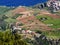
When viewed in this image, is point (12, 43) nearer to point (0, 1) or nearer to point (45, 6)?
point (45, 6)

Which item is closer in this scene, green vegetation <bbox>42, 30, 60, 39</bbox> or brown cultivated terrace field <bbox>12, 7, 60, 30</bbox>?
green vegetation <bbox>42, 30, 60, 39</bbox>

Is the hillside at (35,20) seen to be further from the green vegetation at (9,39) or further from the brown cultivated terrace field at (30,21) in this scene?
the green vegetation at (9,39)

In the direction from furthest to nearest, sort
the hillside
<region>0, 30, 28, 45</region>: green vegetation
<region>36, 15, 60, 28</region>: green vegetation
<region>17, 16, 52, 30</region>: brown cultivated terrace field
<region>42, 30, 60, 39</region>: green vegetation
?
<region>36, 15, 60, 28</region>: green vegetation < the hillside < <region>17, 16, 52, 30</region>: brown cultivated terrace field < <region>42, 30, 60, 39</region>: green vegetation < <region>0, 30, 28, 45</region>: green vegetation

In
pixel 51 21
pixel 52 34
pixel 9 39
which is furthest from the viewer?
pixel 51 21

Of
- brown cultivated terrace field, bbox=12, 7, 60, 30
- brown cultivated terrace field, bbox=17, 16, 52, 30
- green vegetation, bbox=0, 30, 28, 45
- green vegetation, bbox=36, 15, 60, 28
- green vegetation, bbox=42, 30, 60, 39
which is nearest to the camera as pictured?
green vegetation, bbox=0, 30, 28, 45

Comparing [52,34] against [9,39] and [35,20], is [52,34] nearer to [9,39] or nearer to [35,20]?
[35,20]

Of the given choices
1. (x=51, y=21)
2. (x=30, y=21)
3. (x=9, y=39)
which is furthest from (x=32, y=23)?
(x=9, y=39)

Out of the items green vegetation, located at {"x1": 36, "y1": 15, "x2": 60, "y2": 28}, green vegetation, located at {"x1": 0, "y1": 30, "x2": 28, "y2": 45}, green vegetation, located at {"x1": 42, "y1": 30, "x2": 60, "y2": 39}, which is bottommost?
green vegetation, located at {"x1": 42, "y1": 30, "x2": 60, "y2": 39}

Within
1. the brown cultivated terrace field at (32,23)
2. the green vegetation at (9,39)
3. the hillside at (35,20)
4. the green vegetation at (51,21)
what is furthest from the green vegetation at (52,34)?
the green vegetation at (9,39)

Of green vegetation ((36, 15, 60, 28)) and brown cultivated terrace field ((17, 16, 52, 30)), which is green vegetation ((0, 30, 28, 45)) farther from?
green vegetation ((36, 15, 60, 28))

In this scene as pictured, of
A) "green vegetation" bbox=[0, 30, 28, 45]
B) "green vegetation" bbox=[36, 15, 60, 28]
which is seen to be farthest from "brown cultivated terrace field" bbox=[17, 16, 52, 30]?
"green vegetation" bbox=[0, 30, 28, 45]

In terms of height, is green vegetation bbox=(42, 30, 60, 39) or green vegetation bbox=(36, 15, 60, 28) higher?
green vegetation bbox=(36, 15, 60, 28)

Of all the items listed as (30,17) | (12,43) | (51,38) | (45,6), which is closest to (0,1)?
(45,6)
